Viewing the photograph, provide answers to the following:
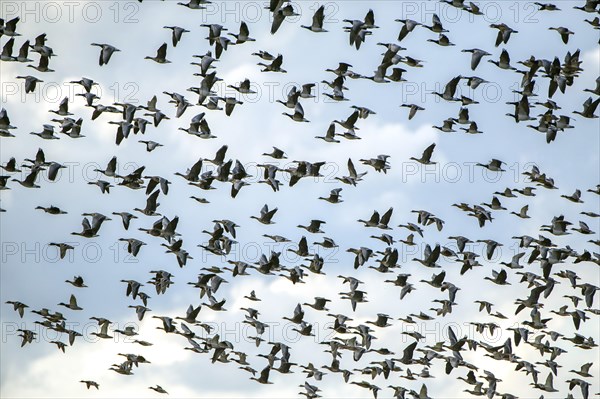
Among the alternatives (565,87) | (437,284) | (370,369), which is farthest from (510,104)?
(370,369)

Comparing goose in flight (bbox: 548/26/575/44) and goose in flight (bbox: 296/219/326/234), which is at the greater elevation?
goose in flight (bbox: 548/26/575/44)

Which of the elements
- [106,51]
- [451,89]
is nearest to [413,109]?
[451,89]

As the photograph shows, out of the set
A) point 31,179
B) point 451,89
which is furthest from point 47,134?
point 451,89

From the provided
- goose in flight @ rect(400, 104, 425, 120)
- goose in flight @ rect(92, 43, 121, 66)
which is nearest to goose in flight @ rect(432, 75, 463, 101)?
goose in flight @ rect(400, 104, 425, 120)

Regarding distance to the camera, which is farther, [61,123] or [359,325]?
[359,325]

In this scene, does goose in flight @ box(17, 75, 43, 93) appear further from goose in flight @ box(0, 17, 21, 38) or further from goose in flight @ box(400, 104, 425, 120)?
goose in flight @ box(400, 104, 425, 120)

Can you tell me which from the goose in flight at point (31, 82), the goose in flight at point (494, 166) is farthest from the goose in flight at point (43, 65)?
the goose in flight at point (494, 166)

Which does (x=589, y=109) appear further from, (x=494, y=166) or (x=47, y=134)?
(x=47, y=134)

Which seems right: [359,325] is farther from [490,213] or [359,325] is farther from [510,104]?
[510,104]

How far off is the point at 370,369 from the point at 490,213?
907 cm

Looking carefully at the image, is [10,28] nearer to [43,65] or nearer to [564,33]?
[43,65]

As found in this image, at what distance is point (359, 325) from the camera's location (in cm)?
6750

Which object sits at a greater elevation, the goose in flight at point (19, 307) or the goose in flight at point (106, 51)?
the goose in flight at point (106, 51)

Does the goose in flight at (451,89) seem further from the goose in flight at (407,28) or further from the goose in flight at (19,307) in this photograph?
the goose in flight at (19,307)
